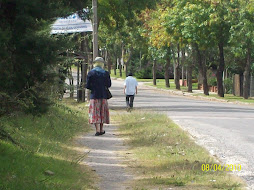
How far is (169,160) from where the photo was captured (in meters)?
9.97

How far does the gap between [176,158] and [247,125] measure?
280 inches

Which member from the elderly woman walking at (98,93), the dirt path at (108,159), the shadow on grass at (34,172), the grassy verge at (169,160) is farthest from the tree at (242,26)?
the shadow on grass at (34,172)

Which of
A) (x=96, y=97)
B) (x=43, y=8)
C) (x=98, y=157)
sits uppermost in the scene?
(x=43, y=8)

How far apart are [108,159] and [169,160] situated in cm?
137

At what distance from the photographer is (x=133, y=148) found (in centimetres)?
1212

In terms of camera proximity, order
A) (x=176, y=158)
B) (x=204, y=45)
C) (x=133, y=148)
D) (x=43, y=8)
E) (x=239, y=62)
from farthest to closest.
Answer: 1. (x=239, y=62)
2. (x=204, y=45)
3. (x=133, y=148)
4. (x=176, y=158)
5. (x=43, y=8)

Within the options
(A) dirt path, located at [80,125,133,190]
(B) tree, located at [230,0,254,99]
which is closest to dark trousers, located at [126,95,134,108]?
(A) dirt path, located at [80,125,133,190]

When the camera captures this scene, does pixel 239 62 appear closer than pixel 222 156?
No

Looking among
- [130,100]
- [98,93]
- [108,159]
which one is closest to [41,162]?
[108,159]

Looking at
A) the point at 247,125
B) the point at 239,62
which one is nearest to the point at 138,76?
the point at 239,62

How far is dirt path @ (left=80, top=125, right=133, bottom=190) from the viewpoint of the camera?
340 inches

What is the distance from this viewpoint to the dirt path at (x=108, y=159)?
28.3ft

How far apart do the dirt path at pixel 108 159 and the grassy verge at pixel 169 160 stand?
216mm

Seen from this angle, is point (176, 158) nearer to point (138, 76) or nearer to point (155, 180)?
point (155, 180)
